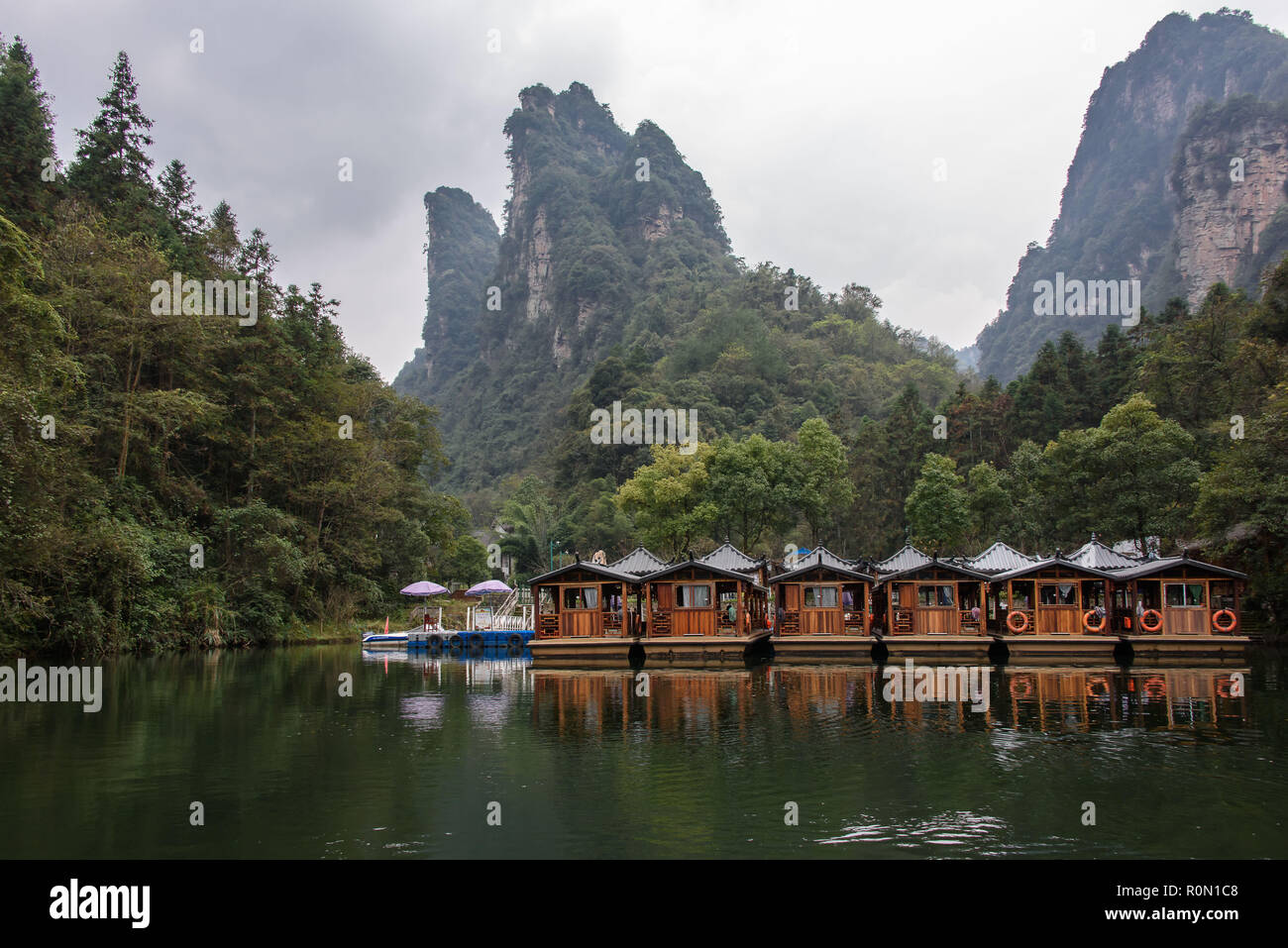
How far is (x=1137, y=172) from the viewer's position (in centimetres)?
12925

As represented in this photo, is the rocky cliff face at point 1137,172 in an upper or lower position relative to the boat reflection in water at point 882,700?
upper

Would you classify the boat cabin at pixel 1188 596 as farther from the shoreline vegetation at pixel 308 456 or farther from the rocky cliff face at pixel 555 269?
the rocky cliff face at pixel 555 269

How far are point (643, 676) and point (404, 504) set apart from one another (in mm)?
23559

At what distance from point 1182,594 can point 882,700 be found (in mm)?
12251

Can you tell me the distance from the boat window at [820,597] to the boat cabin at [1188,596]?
7.78 meters

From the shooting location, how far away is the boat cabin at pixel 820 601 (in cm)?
2650

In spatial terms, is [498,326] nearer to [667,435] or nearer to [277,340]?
[667,435]

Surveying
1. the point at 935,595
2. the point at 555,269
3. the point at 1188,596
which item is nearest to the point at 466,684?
the point at 935,595

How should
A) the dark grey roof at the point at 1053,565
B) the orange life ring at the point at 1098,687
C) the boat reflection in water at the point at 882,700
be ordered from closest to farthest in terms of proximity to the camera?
the boat reflection in water at the point at 882,700
the orange life ring at the point at 1098,687
the dark grey roof at the point at 1053,565

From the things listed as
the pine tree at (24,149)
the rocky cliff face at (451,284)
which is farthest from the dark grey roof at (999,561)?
the rocky cliff face at (451,284)

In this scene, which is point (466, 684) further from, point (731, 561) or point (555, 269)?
point (555, 269)

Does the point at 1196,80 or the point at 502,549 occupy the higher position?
the point at 1196,80
